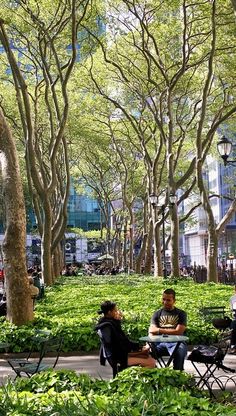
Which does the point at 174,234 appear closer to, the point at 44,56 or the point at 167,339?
the point at 44,56

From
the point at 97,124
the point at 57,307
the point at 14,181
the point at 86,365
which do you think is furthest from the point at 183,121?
the point at 86,365

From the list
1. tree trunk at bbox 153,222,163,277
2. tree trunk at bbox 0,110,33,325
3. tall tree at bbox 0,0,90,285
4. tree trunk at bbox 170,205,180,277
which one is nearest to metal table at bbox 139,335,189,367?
tree trunk at bbox 0,110,33,325

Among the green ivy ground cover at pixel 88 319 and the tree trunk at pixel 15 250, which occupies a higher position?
the tree trunk at pixel 15 250

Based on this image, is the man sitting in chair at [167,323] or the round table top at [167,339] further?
the man sitting in chair at [167,323]

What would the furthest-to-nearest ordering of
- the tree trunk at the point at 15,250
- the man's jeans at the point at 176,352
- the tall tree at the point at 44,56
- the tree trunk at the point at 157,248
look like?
the tree trunk at the point at 157,248
the tall tree at the point at 44,56
the tree trunk at the point at 15,250
the man's jeans at the point at 176,352

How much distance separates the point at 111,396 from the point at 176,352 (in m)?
2.63

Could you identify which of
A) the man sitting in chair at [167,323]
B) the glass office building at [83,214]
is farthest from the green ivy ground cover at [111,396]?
the glass office building at [83,214]

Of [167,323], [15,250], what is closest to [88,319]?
[15,250]

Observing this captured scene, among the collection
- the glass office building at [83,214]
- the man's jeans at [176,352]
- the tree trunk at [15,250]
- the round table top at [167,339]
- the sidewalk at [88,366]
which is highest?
the glass office building at [83,214]

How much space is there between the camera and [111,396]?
5336 mm

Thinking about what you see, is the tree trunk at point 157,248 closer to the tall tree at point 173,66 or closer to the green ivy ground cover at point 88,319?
the tall tree at point 173,66

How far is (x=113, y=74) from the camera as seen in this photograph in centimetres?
2698

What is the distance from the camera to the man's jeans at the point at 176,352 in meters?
7.85

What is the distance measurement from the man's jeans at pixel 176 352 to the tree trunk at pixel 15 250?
435 cm
